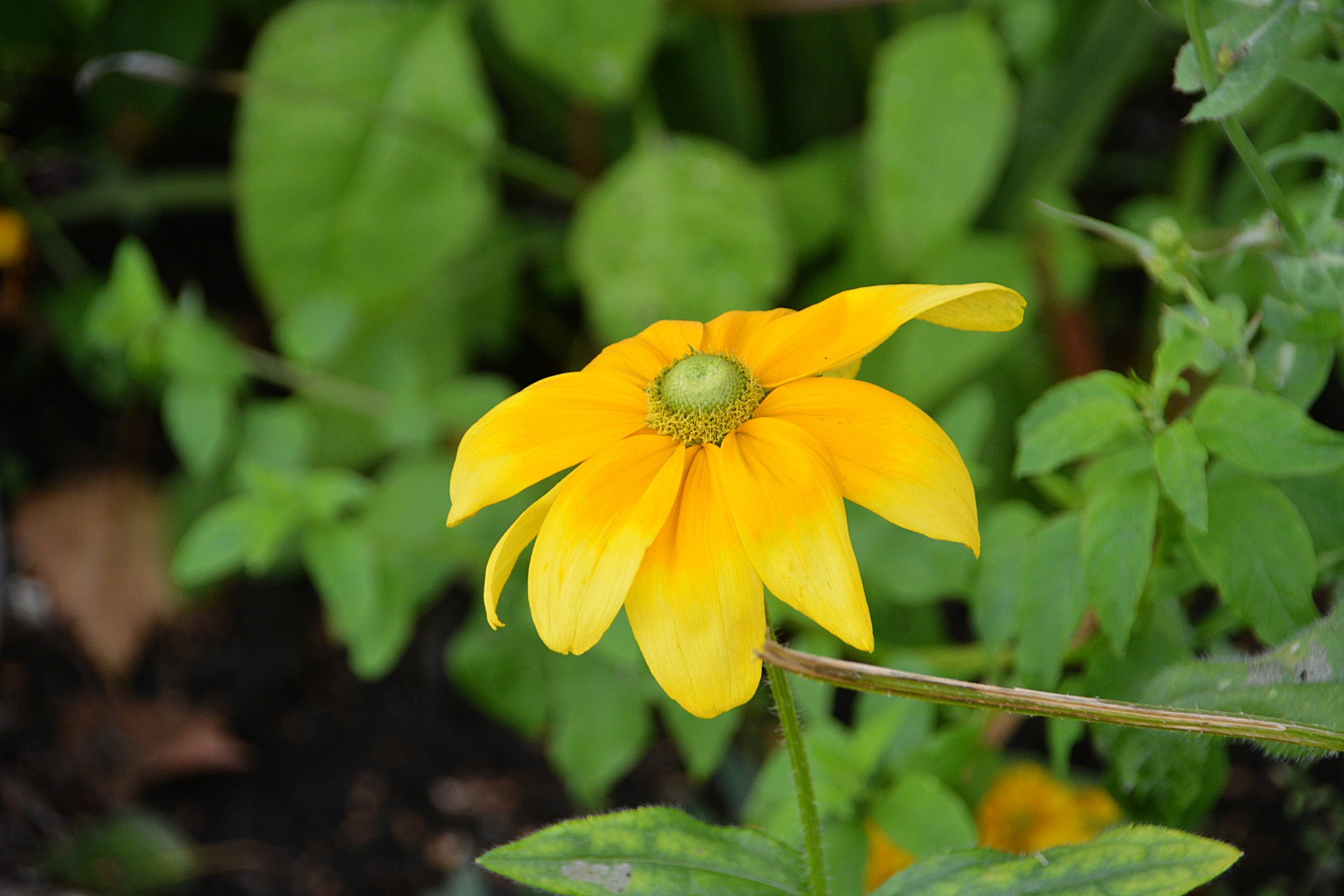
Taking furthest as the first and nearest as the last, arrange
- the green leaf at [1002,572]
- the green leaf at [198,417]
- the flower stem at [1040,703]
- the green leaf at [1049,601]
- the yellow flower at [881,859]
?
the green leaf at [198,417], the yellow flower at [881,859], the green leaf at [1002,572], the green leaf at [1049,601], the flower stem at [1040,703]

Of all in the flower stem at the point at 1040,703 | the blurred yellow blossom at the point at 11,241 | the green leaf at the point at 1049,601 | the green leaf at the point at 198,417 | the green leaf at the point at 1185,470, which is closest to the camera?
the flower stem at the point at 1040,703

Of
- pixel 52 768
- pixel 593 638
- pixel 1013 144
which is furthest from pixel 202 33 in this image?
pixel 593 638

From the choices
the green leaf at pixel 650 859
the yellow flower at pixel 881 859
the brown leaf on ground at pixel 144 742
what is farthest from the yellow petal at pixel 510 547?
the brown leaf on ground at pixel 144 742

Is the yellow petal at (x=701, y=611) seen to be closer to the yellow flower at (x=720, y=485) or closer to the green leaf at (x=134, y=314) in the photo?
the yellow flower at (x=720, y=485)

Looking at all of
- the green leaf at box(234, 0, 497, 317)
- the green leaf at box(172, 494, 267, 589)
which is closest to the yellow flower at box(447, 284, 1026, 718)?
the green leaf at box(172, 494, 267, 589)

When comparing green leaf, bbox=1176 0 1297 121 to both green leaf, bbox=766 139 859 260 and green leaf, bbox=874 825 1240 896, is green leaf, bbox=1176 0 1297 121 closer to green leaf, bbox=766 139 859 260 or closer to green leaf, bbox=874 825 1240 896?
green leaf, bbox=874 825 1240 896

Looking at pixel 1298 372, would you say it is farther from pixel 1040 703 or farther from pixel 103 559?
pixel 103 559
